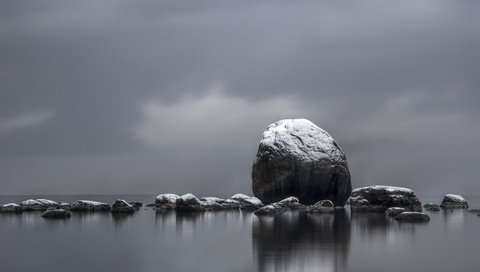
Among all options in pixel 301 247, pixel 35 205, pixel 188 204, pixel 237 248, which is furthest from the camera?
pixel 35 205

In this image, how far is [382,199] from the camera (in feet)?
167

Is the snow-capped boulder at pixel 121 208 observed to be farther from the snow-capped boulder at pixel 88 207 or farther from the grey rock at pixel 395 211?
the grey rock at pixel 395 211

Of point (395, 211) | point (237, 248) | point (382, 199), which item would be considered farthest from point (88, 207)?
point (237, 248)

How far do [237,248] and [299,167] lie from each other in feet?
111

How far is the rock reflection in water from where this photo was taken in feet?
53.6

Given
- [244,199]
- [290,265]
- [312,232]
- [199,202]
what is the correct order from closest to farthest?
[290,265], [312,232], [199,202], [244,199]

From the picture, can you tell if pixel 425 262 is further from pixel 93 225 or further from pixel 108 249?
pixel 93 225

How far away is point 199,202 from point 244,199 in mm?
5471

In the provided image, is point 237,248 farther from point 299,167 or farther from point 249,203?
point 299,167

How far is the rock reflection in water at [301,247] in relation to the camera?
16.3 metres

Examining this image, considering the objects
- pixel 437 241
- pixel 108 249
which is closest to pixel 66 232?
pixel 108 249

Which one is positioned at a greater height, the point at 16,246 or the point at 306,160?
the point at 306,160

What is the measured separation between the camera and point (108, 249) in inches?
812

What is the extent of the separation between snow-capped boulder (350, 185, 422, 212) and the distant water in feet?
58.5
